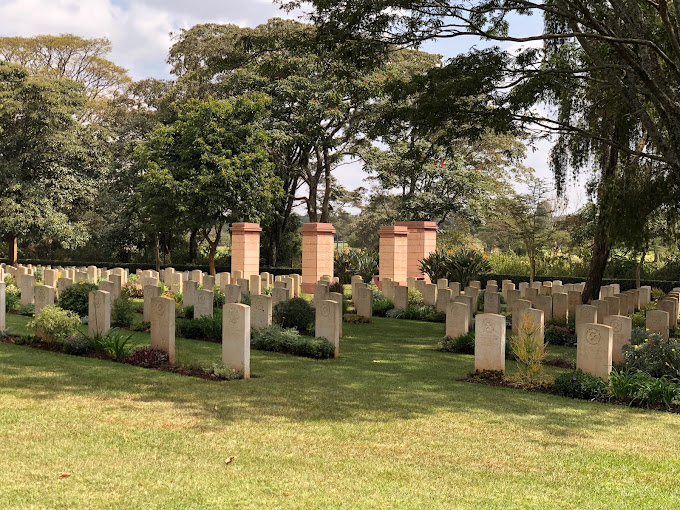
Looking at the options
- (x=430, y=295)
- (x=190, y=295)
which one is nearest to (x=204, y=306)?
(x=190, y=295)

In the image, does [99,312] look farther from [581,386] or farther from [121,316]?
[581,386]

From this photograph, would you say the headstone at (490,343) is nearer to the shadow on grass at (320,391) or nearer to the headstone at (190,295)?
the shadow on grass at (320,391)

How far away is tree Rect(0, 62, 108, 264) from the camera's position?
29.4m

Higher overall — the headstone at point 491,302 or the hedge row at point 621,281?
the hedge row at point 621,281

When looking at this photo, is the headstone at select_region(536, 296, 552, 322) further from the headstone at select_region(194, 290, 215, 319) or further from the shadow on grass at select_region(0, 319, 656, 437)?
the headstone at select_region(194, 290, 215, 319)

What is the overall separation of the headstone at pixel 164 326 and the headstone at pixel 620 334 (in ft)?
22.4

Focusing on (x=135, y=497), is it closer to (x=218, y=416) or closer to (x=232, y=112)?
(x=218, y=416)

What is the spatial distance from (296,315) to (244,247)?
1171 cm

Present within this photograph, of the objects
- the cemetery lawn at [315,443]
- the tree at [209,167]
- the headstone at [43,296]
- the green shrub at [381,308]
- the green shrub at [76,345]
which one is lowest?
the cemetery lawn at [315,443]

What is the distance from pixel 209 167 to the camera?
2688 centimetres

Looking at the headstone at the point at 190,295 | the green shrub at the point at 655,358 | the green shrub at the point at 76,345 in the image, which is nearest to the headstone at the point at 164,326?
the green shrub at the point at 76,345

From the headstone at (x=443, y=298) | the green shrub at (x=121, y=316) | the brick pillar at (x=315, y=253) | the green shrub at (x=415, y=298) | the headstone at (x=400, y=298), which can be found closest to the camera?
the green shrub at (x=121, y=316)

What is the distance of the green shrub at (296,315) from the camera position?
1395 cm

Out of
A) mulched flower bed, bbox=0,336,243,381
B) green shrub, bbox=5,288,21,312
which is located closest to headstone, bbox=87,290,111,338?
mulched flower bed, bbox=0,336,243,381
